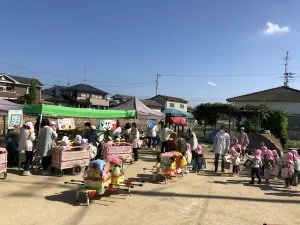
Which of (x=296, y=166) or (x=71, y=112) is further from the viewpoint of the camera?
→ (x=71, y=112)

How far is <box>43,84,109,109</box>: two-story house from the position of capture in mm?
62875

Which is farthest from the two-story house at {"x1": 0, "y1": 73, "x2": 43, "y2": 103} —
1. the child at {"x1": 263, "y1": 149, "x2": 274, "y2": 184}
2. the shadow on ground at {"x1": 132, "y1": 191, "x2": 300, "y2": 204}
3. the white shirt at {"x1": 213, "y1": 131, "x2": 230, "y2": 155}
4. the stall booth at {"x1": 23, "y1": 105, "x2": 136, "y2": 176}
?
the shadow on ground at {"x1": 132, "y1": 191, "x2": 300, "y2": 204}

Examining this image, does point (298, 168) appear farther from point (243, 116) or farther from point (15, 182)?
point (243, 116)

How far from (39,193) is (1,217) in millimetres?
1807

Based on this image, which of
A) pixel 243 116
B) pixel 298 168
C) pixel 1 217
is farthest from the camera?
pixel 243 116

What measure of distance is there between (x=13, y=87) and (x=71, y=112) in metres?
43.3

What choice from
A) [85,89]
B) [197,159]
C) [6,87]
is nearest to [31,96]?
[6,87]

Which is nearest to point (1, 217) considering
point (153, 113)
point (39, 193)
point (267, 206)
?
point (39, 193)

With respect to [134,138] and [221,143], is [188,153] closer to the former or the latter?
[221,143]

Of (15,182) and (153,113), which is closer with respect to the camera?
(15,182)

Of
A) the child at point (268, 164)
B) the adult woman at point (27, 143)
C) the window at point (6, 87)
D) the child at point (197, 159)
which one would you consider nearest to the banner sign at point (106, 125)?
the child at point (197, 159)

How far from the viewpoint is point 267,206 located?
7.65 m

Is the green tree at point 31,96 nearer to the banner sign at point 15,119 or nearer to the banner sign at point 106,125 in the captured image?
the banner sign at point 106,125

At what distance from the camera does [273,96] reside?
3434 centimetres
